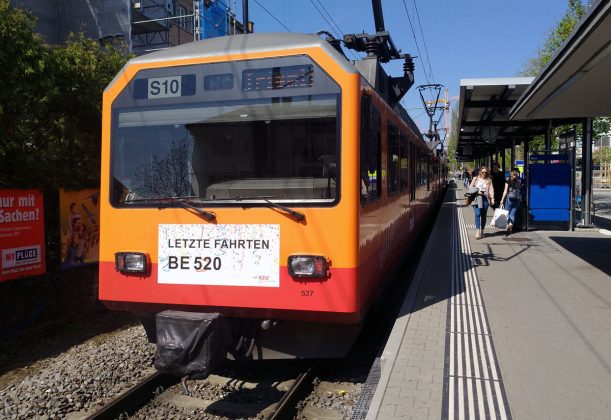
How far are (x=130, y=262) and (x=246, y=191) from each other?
3.84ft

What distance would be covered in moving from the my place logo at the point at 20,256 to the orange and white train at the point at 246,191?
9.45 feet

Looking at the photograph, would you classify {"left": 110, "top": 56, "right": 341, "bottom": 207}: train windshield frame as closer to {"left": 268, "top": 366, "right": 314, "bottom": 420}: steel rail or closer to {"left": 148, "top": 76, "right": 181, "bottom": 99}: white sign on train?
{"left": 148, "top": 76, "right": 181, "bottom": 99}: white sign on train

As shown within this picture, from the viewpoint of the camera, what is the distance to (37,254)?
7195 mm

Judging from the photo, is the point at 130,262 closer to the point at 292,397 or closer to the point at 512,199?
the point at 292,397

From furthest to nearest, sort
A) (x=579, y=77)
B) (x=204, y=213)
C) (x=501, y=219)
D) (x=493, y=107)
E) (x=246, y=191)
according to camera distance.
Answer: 1. (x=493, y=107)
2. (x=501, y=219)
3. (x=579, y=77)
4. (x=246, y=191)
5. (x=204, y=213)

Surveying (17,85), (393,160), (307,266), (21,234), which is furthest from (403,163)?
(21,234)

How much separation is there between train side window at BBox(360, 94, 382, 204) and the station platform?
55.8 inches

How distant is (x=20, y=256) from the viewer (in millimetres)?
6922

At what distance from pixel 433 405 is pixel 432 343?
1291 mm

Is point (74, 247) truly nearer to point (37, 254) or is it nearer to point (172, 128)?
point (37, 254)

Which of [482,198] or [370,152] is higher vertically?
[370,152]

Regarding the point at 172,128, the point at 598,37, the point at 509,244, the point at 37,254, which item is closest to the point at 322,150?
the point at 172,128

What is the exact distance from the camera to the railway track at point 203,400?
4301 mm

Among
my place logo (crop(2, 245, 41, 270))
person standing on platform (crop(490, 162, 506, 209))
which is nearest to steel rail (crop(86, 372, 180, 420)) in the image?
my place logo (crop(2, 245, 41, 270))
